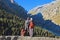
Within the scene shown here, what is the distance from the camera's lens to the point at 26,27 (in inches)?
770

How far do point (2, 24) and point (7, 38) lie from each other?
132ft

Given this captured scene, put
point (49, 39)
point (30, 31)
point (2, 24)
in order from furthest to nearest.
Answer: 1. point (2, 24)
2. point (30, 31)
3. point (49, 39)

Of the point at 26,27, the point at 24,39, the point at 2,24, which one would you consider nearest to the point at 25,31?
the point at 26,27

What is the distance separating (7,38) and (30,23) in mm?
2142

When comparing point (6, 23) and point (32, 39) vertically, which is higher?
point (6, 23)

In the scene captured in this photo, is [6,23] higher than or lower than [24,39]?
higher

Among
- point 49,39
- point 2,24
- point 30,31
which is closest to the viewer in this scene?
point 49,39

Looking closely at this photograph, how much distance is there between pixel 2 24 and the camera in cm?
5762

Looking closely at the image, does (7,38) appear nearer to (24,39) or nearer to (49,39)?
(24,39)

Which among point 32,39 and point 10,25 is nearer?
point 32,39

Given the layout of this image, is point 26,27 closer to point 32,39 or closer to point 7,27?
point 32,39

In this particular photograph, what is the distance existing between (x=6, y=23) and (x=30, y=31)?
39.6m

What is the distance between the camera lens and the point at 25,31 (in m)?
19.8

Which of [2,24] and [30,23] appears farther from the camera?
[2,24]
